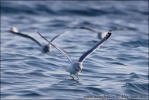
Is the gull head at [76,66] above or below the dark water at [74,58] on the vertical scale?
above

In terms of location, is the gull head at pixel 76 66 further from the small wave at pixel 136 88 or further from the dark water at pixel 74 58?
the small wave at pixel 136 88

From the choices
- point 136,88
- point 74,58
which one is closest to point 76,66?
point 136,88

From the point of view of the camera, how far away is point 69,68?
44.9ft

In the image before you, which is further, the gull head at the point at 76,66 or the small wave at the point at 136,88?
the gull head at the point at 76,66

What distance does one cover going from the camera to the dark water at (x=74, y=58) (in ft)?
41.4

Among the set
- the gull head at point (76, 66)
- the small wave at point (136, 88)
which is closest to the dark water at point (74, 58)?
the small wave at point (136, 88)

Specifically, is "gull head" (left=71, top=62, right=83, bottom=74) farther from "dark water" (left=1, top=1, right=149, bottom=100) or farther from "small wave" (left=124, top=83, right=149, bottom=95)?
"small wave" (left=124, top=83, right=149, bottom=95)

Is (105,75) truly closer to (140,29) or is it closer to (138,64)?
(138,64)

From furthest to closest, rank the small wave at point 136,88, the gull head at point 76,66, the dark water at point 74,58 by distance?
the gull head at point 76,66 < the small wave at point 136,88 < the dark water at point 74,58

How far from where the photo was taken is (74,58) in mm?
17109

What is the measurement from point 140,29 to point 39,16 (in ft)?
25.5

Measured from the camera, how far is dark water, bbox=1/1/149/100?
12.6m

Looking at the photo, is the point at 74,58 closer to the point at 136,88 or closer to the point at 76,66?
the point at 76,66

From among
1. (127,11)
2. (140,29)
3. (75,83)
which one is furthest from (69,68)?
(127,11)
